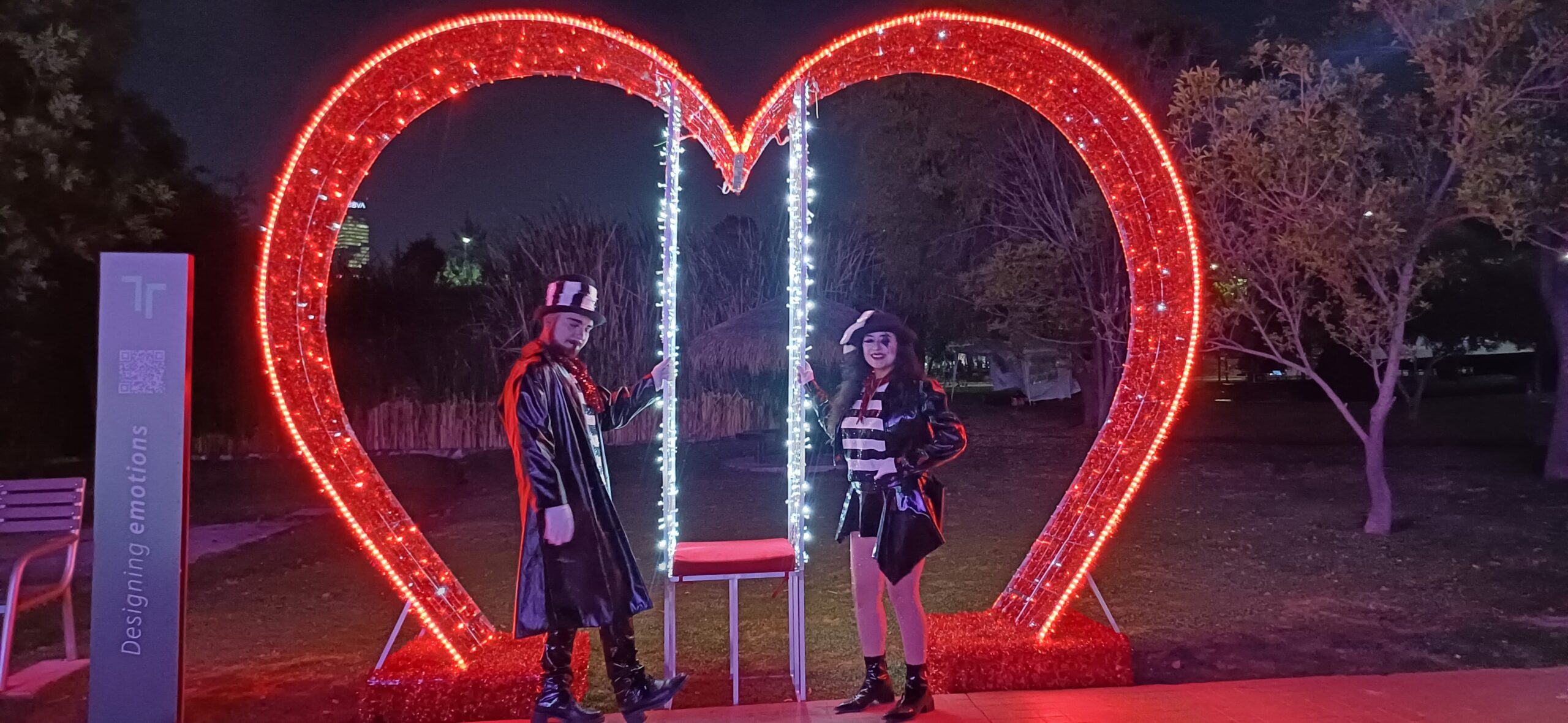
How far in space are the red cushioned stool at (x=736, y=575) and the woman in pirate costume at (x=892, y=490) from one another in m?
0.27

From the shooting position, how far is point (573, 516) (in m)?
3.61

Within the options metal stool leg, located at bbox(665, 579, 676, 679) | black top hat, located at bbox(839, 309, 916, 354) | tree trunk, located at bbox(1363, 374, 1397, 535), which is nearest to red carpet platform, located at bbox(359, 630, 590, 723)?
metal stool leg, located at bbox(665, 579, 676, 679)

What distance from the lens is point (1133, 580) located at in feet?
22.1

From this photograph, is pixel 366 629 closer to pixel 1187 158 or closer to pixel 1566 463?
pixel 1187 158

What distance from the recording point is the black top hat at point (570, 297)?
374cm

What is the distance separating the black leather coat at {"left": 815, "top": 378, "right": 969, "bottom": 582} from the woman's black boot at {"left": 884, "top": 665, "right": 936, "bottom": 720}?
42 centimetres

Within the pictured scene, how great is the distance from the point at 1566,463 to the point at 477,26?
43.0 feet

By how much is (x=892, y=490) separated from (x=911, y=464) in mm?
141

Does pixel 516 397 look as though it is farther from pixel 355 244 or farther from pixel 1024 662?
pixel 355 244

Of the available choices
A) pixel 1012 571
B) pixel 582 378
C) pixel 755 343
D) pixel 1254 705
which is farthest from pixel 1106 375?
pixel 582 378

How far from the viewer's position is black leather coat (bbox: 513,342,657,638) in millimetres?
3541

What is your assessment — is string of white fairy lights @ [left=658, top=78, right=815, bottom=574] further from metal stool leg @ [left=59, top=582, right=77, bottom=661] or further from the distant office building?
the distant office building

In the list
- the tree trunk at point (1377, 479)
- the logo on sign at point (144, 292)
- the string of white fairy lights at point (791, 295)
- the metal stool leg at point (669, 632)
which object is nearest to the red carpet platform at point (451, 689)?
the metal stool leg at point (669, 632)

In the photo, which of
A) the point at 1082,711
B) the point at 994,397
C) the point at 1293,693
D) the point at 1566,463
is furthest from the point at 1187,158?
the point at 994,397
